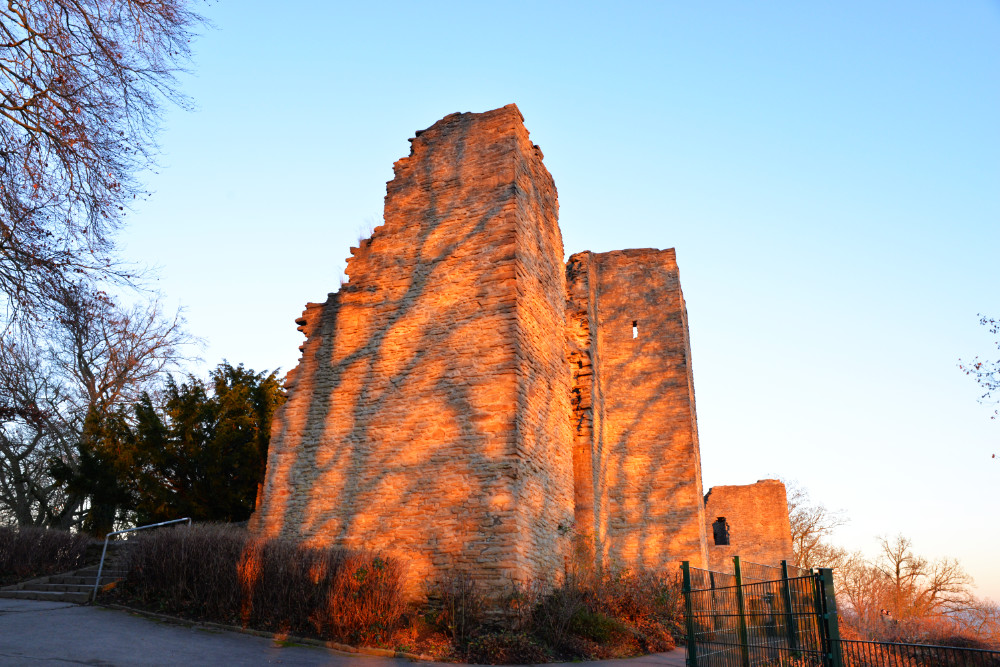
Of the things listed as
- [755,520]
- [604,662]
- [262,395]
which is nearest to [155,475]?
[262,395]

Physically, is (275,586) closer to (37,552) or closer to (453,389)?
(453,389)

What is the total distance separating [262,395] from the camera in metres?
17.7

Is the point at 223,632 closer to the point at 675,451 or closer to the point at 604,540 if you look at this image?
the point at 604,540

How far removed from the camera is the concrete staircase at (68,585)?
10055 millimetres

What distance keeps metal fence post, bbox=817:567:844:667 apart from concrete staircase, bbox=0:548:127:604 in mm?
9605

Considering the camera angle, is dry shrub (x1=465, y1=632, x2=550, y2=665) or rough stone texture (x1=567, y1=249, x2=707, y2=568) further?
rough stone texture (x1=567, y1=249, x2=707, y2=568)

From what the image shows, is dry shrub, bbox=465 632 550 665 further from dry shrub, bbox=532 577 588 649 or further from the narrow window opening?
the narrow window opening

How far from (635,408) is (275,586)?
11848 millimetres

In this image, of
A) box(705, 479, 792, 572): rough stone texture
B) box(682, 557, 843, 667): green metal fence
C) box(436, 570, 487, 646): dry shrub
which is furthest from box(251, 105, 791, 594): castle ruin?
box(705, 479, 792, 572): rough stone texture

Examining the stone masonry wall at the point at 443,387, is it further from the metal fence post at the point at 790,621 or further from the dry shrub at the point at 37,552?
the metal fence post at the point at 790,621

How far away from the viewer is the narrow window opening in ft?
75.4

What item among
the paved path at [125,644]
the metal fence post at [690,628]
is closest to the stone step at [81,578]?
the paved path at [125,644]

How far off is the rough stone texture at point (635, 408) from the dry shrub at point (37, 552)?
9.61 m

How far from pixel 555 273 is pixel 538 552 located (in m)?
6.13
